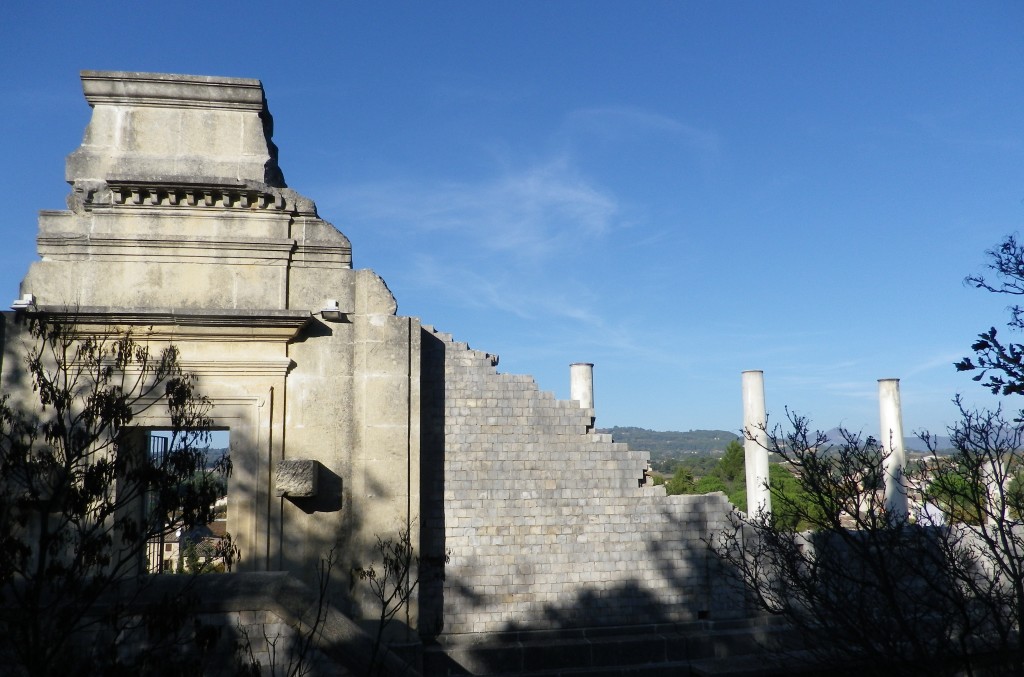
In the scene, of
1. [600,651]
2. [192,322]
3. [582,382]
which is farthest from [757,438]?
[192,322]

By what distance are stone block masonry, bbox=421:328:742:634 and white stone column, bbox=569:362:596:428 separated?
5042 millimetres

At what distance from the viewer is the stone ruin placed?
855 cm

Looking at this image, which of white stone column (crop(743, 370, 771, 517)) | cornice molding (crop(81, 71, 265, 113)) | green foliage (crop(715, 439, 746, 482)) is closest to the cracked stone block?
cornice molding (crop(81, 71, 265, 113))

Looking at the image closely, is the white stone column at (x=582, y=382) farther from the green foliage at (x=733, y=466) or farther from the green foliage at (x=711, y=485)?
the green foliage at (x=733, y=466)

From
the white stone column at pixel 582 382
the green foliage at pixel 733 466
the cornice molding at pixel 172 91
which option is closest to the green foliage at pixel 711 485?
the green foliage at pixel 733 466

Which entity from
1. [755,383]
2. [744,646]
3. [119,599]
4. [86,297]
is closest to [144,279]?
[86,297]

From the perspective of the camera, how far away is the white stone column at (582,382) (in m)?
14.8

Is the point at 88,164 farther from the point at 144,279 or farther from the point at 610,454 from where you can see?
the point at 610,454

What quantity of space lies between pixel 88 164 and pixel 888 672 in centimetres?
901

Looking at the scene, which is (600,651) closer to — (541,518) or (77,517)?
(541,518)

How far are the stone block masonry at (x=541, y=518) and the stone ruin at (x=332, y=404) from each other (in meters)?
0.02

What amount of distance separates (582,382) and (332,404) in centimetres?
685

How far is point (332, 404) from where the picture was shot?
8.80 m

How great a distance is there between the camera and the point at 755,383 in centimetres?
1844
